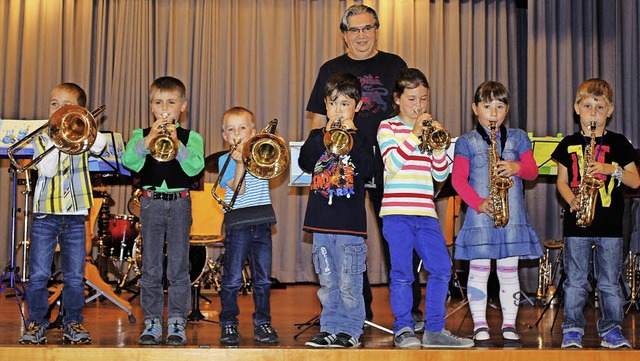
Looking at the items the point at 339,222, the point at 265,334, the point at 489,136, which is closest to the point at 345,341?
the point at 265,334

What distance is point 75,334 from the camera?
14.4 feet

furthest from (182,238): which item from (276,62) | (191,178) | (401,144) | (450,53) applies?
(450,53)

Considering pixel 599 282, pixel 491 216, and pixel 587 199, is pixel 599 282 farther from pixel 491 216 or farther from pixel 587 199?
pixel 491 216

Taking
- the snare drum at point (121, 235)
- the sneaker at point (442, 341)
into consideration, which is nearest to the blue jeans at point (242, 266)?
the sneaker at point (442, 341)

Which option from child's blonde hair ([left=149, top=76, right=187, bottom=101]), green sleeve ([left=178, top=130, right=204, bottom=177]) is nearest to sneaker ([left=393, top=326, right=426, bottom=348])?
green sleeve ([left=178, top=130, right=204, bottom=177])

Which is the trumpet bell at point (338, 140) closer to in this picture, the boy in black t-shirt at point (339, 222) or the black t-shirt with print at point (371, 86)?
the boy in black t-shirt at point (339, 222)

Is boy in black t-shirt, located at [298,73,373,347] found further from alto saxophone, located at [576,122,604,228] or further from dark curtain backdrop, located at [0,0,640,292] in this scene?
dark curtain backdrop, located at [0,0,640,292]

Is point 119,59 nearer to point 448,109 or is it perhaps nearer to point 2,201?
point 2,201

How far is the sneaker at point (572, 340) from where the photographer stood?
4379mm

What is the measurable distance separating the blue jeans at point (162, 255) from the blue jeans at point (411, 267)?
1195 millimetres

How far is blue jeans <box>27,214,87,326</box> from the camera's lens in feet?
14.5

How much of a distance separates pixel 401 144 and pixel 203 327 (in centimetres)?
196

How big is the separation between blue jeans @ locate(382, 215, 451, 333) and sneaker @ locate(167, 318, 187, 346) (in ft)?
3.93

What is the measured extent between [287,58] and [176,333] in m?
4.89
